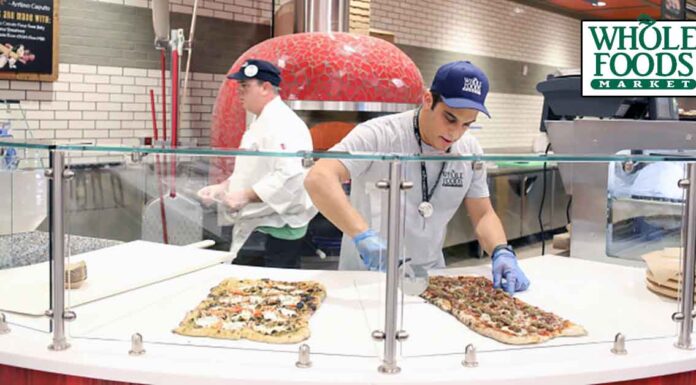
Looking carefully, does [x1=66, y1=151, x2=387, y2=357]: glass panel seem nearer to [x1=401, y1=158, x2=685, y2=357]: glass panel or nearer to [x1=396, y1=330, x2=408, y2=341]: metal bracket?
[x1=396, y1=330, x2=408, y2=341]: metal bracket

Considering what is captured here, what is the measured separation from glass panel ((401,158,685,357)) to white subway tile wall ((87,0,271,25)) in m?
4.86

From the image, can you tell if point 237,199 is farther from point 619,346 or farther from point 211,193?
point 619,346

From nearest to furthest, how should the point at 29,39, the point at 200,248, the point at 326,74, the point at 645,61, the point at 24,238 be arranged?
the point at 200,248
the point at 24,238
the point at 645,61
the point at 326,74
the point at 29,39

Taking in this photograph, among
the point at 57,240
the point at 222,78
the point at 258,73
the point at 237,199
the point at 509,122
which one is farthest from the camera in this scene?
the point at 509,122

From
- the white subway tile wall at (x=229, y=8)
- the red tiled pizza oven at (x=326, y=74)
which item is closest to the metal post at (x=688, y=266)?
the red tiled pizza oven at (x=326, y=74)

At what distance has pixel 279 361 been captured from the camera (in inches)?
53.7

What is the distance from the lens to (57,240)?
1449 mm

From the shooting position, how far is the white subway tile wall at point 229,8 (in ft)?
20.0

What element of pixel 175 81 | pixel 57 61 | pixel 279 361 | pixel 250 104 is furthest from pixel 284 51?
pixel 279 361

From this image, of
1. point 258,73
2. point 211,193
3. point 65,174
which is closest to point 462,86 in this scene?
point 211,193

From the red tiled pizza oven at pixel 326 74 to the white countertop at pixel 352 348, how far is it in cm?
272

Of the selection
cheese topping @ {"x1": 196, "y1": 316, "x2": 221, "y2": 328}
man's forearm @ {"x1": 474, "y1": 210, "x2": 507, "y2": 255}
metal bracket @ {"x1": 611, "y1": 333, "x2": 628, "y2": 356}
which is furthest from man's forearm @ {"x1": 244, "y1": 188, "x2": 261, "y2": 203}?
metal bracket @ {"x1": 611, "y1": 333, "x2": 628, "y2": 356}

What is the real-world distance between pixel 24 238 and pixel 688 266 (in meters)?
1.65

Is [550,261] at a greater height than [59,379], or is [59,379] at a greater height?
[550,261]
